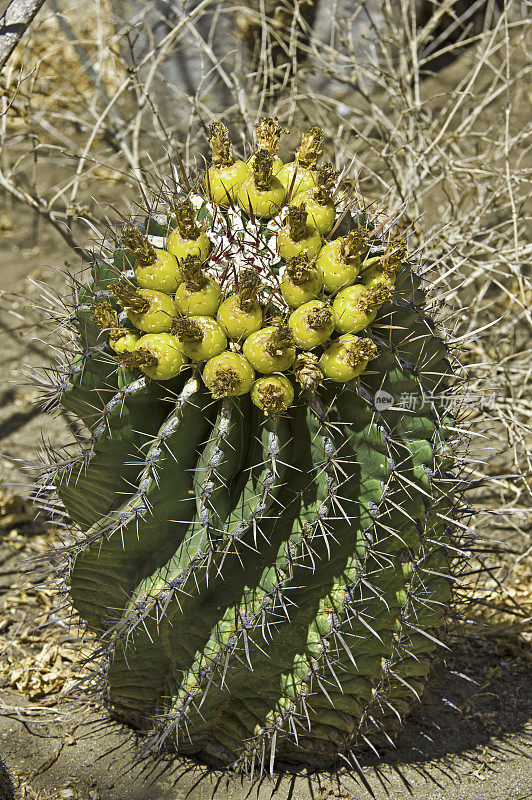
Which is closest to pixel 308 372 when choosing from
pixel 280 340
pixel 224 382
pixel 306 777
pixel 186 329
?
pixel 280 340

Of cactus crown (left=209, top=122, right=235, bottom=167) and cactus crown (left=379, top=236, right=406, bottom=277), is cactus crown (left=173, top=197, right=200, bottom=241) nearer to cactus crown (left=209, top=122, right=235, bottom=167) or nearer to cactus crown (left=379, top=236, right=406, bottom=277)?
cactus crown (left=209, top=122, right=235, bottom=167)

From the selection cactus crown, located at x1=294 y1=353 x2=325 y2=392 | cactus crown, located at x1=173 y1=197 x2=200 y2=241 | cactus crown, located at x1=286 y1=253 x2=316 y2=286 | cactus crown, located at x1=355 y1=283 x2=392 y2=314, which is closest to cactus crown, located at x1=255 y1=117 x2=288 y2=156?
cactus crown, located at x1=173 y1=197 x2=200 y2=241

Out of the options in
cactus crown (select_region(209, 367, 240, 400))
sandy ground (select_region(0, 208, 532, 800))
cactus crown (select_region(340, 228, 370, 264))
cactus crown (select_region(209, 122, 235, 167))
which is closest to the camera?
cactus crown (select_region(209, 367, 240, 400))

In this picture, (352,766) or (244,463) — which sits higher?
(244,463)

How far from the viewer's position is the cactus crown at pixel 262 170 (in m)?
1.97

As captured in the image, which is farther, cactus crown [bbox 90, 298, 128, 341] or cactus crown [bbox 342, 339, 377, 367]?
cactus crown [bbox 90, 298, 128, 341]

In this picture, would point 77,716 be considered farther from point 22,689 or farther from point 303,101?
point 303,101

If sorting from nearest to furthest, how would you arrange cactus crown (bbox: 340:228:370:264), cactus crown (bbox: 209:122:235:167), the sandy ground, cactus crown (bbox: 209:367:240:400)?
cactus crown (bbox: 209:367:240:400)
cactus crown (bbox: 340:228:370:264)
cactus crown (bbox: 209:122:235:167)
the sandy ground

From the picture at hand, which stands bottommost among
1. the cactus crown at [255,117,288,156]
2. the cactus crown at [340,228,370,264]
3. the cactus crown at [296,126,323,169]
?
the cactus crown at [340,228,370,264]

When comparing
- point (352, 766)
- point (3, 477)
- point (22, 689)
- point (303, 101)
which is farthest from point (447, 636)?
point (303, 101)

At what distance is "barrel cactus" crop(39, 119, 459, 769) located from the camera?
190cm

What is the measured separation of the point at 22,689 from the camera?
2.87 meters

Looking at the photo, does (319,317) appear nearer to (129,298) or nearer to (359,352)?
(359,352)

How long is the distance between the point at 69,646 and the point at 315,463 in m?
1.63
